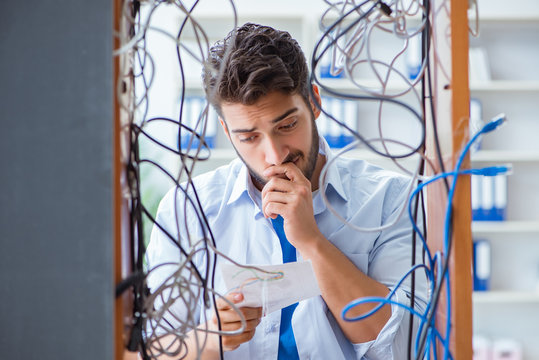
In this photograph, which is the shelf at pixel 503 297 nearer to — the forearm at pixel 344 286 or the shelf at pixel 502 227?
the shelf at pixel 502 227

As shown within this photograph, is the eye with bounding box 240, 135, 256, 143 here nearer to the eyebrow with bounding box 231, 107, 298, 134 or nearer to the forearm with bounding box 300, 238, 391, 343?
the eyebrow with bounding box 231, 107, 298, 134

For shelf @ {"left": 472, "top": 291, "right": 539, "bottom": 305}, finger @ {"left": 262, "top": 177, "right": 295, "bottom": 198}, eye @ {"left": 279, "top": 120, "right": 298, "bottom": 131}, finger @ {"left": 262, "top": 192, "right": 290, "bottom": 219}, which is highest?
eye @ {"left": 279, "top": 120, "right": 298, "bottom": 131}

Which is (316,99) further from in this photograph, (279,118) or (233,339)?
(233,339)

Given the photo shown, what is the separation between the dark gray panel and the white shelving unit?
2969mm

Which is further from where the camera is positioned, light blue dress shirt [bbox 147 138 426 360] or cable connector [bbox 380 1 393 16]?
light blue dress shirt [bbox 147 138 426 360]

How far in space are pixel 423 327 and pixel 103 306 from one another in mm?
442

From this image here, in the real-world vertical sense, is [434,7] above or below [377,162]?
above

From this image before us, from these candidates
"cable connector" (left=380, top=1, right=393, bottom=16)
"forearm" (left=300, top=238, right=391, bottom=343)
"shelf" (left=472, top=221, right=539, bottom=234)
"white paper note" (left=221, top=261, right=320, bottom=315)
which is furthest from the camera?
"shelf" (left=472, top=221, right=539, bottom=234)

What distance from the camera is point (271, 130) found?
118 cm


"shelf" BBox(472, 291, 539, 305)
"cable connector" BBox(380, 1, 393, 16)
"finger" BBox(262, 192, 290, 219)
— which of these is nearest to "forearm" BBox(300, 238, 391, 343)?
"finger" BBox(262, 192, 290, 219)

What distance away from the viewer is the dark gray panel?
0.58 metres

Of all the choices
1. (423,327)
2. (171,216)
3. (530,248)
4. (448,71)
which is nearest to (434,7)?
(448,71)

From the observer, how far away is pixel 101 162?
0.59m

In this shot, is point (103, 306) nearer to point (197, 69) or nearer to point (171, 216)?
point (171, 216)
